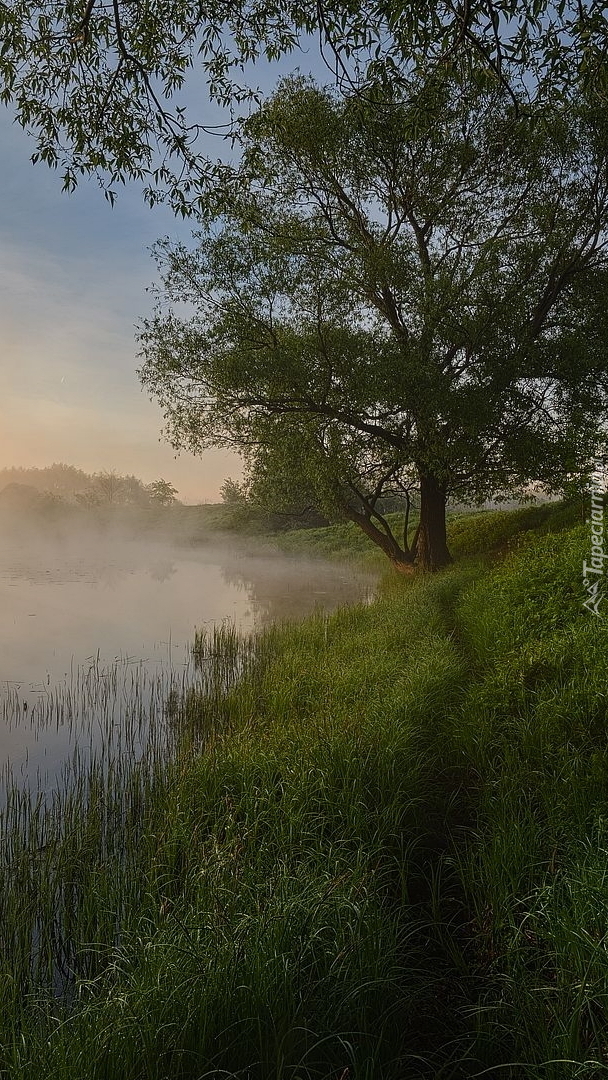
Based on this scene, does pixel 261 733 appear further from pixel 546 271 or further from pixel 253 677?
pixel 546 271

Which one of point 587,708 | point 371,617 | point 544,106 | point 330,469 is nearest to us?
point 587,708

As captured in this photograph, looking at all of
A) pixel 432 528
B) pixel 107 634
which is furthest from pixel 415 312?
pixel 107 634

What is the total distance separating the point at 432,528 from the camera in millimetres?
17594

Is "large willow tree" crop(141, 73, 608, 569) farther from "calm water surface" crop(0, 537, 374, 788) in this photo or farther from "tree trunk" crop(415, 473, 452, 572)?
"calm water surface" crop(0, 537, 374, 788)

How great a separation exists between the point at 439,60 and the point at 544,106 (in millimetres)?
1393

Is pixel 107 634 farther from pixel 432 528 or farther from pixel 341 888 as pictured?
pixel 341 888

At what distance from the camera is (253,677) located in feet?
30.0

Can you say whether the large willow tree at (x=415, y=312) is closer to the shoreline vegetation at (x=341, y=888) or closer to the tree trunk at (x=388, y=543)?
the tree trunk at (x=388, y=543)

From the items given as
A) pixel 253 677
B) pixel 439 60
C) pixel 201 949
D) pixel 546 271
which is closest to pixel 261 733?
pixel 253 677

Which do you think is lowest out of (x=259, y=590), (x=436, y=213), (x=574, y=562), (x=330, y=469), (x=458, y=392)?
(x=259, y=590)

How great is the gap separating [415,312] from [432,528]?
6119 mm

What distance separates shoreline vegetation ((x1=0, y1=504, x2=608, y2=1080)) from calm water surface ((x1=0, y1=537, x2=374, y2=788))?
1.07 metres

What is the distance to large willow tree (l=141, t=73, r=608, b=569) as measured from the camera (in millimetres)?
13516

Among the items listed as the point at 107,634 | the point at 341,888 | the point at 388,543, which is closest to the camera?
the point at 341,888
